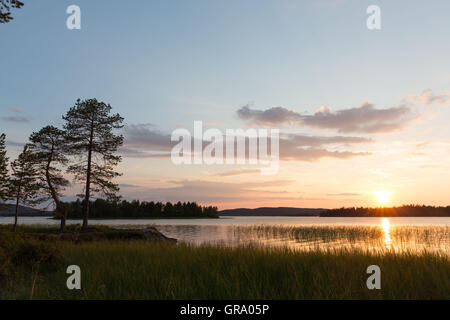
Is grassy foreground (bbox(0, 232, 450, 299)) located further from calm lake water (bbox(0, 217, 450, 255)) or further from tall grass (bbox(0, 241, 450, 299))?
calm lake water (bbox(0, 217, 450, 255))

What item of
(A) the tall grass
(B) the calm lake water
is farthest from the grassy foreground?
(B) the calm lake water

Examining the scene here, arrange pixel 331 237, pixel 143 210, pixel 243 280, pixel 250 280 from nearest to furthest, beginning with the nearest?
pixel 250 280 → pixel 243 280 → pixel 331 237 → pixel 143 210

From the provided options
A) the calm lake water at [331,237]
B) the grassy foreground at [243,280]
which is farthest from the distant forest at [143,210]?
the grassy foreground at [243,280]

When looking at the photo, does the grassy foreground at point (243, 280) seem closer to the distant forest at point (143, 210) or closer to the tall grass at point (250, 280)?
the tall grass at point (250, 280)

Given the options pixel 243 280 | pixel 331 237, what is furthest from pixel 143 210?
pixel 243 280

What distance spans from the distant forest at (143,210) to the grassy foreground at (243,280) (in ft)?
351

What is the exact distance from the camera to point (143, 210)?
137 metres

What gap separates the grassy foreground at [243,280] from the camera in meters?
7.69

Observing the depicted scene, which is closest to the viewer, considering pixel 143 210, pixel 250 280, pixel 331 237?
pixel 250 280

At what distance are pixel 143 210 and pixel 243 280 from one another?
134 meters

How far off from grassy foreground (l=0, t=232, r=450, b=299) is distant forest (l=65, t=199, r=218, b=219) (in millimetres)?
106895

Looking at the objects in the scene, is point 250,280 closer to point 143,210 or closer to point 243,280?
point 243,280
